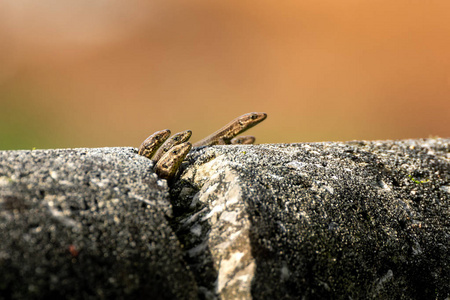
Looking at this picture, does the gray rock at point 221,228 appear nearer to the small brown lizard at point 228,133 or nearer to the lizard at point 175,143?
the lizard at point 175,143

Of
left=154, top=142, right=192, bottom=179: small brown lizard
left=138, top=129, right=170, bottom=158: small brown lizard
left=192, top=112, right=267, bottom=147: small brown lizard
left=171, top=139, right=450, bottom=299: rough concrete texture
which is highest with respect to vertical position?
left=192, top=112, right=267, bottom=147: small brown lizard

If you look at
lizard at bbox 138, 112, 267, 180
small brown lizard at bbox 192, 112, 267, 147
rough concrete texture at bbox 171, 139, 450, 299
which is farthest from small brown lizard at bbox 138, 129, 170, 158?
small brown lizard at bbox 192, 112, 267, 147

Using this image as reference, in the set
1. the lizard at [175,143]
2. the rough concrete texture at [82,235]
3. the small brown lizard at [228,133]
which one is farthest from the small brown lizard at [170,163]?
the small brown lizard at [228,133]

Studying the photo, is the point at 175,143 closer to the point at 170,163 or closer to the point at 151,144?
the point at 151,144

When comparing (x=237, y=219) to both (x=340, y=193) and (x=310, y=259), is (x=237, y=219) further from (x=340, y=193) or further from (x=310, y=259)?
(x=340, y=193)

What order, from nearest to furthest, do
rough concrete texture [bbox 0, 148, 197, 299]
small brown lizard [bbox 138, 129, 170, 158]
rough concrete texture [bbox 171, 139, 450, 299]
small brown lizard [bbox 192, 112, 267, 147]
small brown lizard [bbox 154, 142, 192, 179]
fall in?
1. rough concrete texture [bbox 0, 148, 197, 299]
2. rough concrete texture [bbox 171, 139, 450, 299]
3. small brown lizard [bbox 154, 142, 192, 179]
4. small brown lizard [bbox 138, 129, 170, 158]
5. small brown lizard [bbox 192, 112, 267, 147]

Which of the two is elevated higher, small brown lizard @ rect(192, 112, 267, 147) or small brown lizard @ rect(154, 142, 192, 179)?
small brown lizard @ rect(192, 112, 267, 147)

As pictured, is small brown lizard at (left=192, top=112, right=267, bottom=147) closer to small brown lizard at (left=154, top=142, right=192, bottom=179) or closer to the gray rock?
the gray rock

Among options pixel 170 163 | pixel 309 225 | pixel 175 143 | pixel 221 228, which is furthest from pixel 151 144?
pixel 309 225
